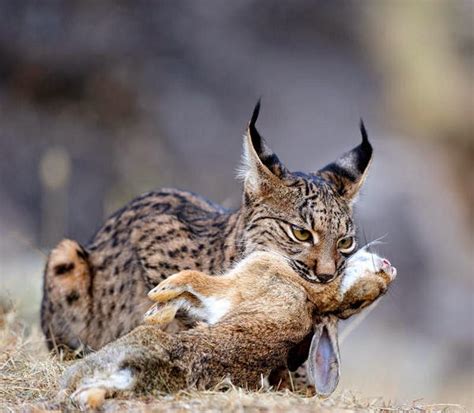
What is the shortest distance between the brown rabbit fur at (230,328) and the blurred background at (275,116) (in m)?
7.74

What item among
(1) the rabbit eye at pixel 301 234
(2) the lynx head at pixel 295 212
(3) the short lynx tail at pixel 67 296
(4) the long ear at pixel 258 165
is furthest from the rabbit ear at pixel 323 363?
(3) the short lynx tail at pixel 67 296

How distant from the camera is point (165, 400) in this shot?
554cm

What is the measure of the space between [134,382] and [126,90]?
13253 millimetres

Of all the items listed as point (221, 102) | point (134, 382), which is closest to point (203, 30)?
point (221, 102)

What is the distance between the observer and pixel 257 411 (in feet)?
17.7

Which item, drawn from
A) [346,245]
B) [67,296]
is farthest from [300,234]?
[67,296]

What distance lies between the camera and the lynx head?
7211 mm

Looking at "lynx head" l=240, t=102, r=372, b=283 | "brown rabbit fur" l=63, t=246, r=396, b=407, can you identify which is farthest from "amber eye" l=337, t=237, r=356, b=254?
"brown rabbit fur" l=63, t=246, r=396, b=407

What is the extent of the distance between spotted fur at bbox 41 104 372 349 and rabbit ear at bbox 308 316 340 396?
0.55 meters

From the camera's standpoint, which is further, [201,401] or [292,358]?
[292,358]

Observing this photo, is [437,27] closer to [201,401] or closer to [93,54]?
[93,54]

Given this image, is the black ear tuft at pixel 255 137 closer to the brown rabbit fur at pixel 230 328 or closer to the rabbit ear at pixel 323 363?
the brown rabbit fur at pixel 230 328

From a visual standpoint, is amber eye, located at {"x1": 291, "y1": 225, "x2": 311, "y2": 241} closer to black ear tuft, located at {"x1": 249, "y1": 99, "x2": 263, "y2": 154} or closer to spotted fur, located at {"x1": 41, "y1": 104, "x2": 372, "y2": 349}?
spotted fur, located at {"x1": 41, "y1": 104, "x2": 372, "y2": 349}

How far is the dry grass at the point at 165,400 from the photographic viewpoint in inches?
214
